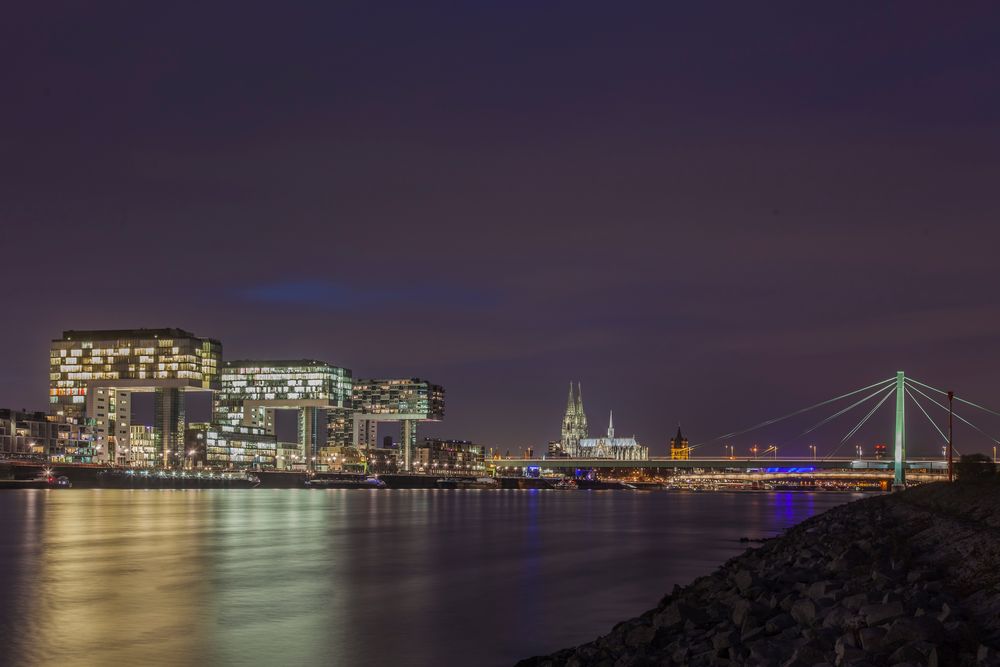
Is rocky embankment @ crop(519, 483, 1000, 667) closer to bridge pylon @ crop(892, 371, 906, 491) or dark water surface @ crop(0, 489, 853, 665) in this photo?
dark water surface @ crop(0, 489, 853, 665)

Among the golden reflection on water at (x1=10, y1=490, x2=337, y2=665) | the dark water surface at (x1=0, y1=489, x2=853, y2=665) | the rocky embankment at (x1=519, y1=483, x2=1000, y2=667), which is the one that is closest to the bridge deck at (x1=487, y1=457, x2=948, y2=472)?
the dark water surface at (x1=0, y1=489, x2=853, y2=665)

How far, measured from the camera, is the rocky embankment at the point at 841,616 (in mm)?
11672

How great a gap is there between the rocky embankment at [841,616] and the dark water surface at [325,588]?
4.98 m

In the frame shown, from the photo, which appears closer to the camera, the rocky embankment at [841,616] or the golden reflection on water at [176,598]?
the rocky embankment at [841,616]

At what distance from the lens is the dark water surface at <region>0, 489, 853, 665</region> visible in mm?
22391

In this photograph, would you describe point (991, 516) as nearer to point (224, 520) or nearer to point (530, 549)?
point (530, 549)

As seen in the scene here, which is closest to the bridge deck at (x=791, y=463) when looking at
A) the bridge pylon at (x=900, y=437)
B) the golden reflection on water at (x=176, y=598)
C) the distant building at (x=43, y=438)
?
the bridge pylon at (x=900, y=437)

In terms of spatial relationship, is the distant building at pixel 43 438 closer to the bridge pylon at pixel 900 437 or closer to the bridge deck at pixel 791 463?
the bridge deck at pixel 791 463

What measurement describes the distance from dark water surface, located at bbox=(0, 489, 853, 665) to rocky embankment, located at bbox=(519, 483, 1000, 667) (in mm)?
4977

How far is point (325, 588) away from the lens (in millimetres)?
32781

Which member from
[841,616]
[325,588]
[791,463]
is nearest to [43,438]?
[791,463]

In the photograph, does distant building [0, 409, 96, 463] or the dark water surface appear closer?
the dark water surface

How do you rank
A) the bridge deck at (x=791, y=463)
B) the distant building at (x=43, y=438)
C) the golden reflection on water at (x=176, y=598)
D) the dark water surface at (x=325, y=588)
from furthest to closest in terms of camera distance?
the distant building at (x=43, y=438) → the bridge deck at (x=791, y=463) → the dark water surface at (x=325, y=588) → the golden reflection on water at (x=176, y=598)

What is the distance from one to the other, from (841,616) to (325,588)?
22.2m
